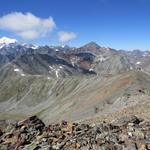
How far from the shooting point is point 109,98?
136 meters

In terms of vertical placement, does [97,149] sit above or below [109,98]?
below

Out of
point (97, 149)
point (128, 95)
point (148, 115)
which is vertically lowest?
point (97, 149)

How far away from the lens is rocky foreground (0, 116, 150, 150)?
1252 inches

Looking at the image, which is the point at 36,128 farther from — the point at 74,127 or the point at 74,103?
the point at 74,103

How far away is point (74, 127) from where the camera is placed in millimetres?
40031

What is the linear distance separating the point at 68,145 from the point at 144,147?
25.2 feet

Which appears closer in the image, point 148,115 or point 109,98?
point 148,115

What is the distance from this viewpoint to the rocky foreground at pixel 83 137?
104ft

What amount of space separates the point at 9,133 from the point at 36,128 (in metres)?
3.52

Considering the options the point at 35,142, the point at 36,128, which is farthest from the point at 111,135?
the point at 36,128

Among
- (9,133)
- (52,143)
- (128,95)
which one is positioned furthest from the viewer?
(128,95)

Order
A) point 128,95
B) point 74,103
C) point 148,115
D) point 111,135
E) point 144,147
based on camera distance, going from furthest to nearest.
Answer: point 74,103, point 128,95, point 148,115, point 111,135, point 144,147

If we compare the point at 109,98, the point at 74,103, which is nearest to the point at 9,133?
the point at 109,98

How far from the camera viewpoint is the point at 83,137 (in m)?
35.1
